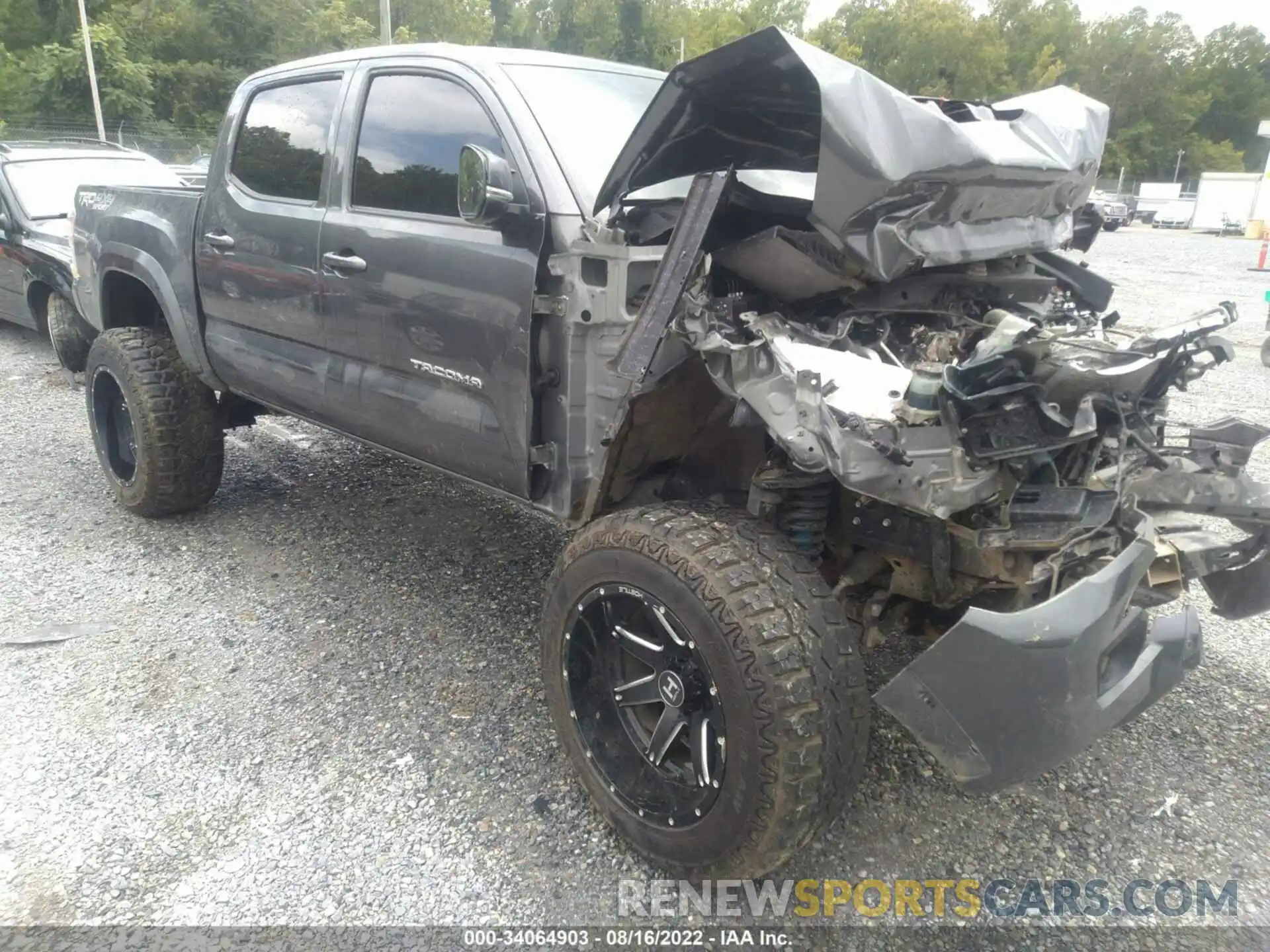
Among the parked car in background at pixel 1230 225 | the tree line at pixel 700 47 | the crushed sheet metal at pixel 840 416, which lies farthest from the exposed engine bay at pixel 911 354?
the parked car in background at pixel 1230 225

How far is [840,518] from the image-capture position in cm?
251

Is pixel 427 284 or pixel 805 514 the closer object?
pixel 805 514

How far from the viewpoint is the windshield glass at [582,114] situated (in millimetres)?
2727

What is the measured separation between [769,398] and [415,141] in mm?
1736

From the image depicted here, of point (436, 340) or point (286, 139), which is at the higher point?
point (286, 139)

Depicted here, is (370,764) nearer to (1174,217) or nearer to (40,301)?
(40,301)

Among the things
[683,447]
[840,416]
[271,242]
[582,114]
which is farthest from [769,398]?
[271,242]

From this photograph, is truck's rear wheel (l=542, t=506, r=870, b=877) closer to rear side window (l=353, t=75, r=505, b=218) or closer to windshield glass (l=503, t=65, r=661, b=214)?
windshield glass (l=503, t=65, r=661, b=214)

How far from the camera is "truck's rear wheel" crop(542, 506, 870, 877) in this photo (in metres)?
2.02

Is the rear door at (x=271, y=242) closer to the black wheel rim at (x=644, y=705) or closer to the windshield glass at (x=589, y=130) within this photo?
the windshield glass at (x=589, y=130)

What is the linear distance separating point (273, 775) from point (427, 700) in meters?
0.56

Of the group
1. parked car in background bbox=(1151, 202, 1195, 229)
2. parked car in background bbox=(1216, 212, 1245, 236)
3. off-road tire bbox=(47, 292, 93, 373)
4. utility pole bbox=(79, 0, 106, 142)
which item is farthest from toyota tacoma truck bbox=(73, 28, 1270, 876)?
parked car in background bbox=(1151, 202, 1195, 229)

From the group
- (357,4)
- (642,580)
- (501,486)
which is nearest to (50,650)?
(501,486)

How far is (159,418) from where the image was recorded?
425 centimetres
